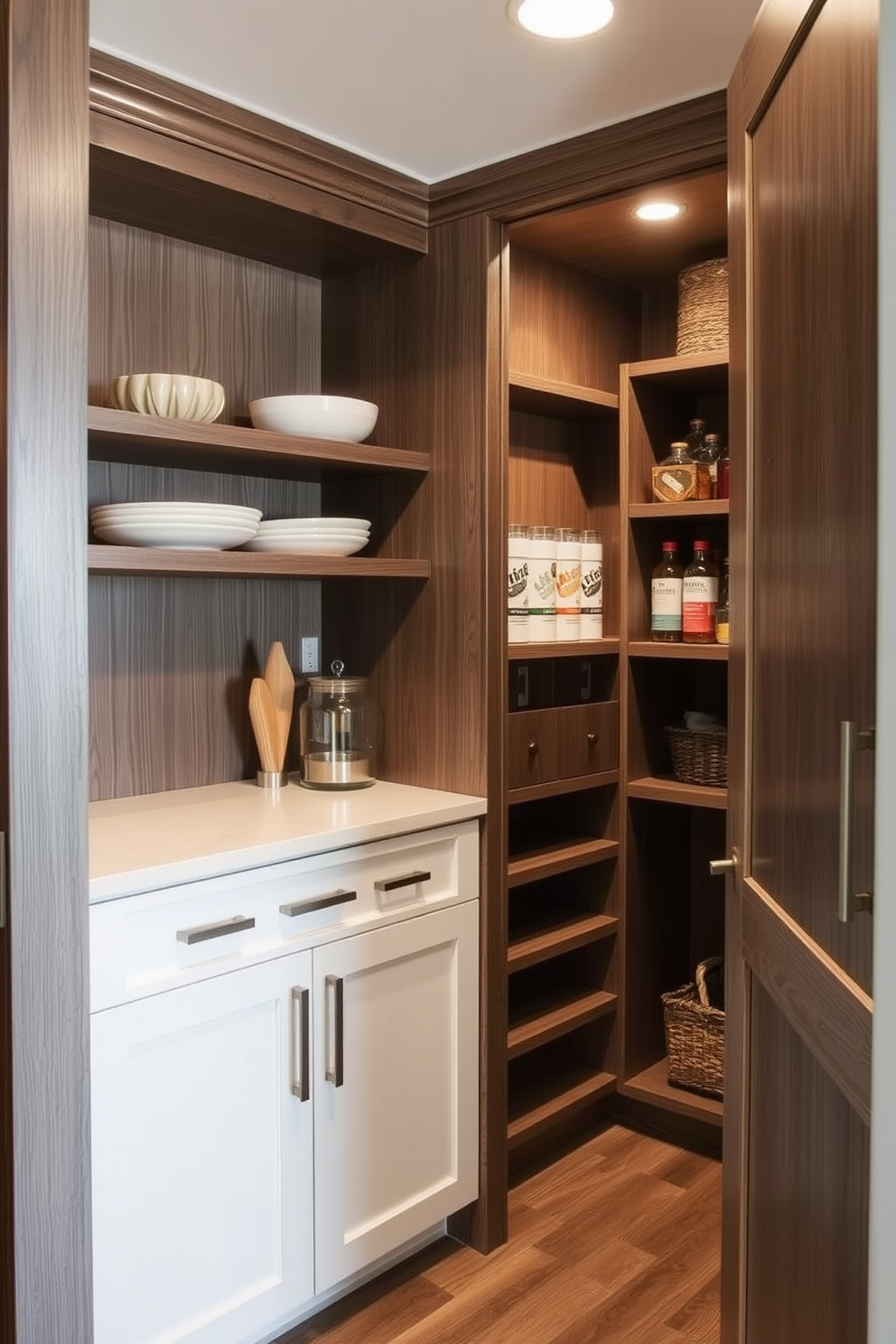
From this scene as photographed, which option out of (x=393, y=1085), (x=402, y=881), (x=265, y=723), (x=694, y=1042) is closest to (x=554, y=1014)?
(x=694, y=1042)

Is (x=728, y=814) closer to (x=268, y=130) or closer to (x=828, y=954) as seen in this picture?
(x=828, y=954)

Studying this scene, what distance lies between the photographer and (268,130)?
2.07 m

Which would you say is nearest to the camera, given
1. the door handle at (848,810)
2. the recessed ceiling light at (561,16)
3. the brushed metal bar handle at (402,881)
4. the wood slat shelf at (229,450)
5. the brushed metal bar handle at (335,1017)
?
the door handle at (848,810)

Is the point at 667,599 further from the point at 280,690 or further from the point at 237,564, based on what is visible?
the point at 237,564

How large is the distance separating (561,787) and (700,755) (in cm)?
36

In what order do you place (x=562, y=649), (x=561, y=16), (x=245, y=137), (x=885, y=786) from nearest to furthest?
(x=885, y=786), (x=561, y=16), (x=245, y=137), (x=562, y=649)

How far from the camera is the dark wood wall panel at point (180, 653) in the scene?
7.52ft

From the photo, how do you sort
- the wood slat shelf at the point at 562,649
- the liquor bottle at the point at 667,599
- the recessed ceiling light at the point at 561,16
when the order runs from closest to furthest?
the recessed ceiling light at the point at 561,16
the wood slat shelf at the point at 562,649
the liquor bottle at the point at 667,599

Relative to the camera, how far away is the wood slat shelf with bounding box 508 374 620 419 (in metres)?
2.56

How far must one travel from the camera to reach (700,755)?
9.04 ft

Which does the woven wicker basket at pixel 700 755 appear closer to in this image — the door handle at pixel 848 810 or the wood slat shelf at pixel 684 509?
the wood slat shelf at pixel 684 509

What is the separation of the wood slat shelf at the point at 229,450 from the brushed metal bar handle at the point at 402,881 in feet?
2.72

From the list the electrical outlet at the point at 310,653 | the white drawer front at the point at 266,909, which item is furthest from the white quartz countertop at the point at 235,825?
the electrical outlet at the point at 310,653

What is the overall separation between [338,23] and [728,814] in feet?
4.42
